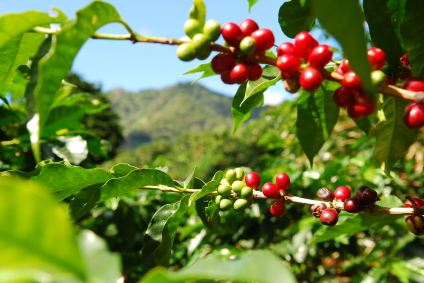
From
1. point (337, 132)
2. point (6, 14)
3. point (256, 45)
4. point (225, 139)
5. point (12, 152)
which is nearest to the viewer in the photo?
point (6, 14)

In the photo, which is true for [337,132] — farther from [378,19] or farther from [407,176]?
[378,19]

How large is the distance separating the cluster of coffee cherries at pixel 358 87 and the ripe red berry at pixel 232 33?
0.74ft

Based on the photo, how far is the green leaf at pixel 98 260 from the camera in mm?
367

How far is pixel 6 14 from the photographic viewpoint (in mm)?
611

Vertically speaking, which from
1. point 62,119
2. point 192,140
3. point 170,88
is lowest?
point 170,88

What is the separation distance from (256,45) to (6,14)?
0.48 metres

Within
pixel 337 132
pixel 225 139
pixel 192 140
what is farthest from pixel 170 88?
pixel 337 132

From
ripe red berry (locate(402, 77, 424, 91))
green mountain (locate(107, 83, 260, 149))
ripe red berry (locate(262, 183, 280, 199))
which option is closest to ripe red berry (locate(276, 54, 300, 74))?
ripe red berry (locate(402, 77, 424, 91))

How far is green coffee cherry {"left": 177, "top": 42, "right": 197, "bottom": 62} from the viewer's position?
67cm

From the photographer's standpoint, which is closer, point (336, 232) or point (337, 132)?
point (336, 232)

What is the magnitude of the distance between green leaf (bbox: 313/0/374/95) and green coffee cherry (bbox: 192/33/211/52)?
266mm

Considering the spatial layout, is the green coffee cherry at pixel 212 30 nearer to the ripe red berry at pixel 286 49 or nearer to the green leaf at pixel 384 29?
the ripe red berry at pixel 286 49

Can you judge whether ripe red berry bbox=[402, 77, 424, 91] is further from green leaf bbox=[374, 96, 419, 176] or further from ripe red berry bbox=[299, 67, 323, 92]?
green leaf bbox=[374, 96, 419, 176]

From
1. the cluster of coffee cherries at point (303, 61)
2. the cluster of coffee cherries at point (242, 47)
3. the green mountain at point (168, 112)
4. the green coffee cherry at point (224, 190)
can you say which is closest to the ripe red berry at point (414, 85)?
the cluster of coffee cherries at point (303, 61)
